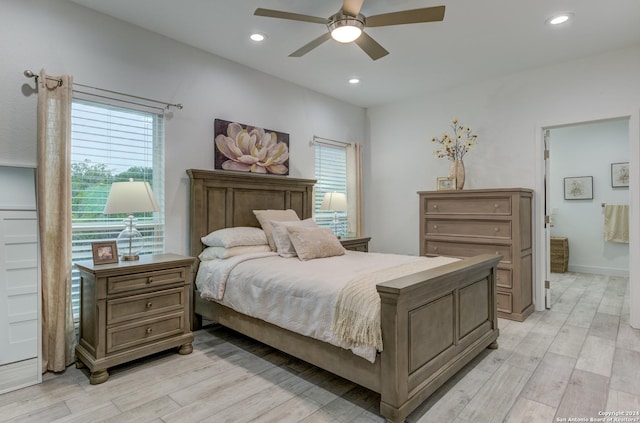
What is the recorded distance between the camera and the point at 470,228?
399cm

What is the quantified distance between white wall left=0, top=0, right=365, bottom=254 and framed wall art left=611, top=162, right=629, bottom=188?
4907 millimetres

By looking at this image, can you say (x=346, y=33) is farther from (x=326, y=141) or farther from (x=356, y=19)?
(x=326, y=141)

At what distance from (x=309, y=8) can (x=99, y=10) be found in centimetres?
172

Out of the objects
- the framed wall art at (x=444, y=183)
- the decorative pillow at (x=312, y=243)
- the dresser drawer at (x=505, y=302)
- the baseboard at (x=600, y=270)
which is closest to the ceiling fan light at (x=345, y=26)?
the decorative pillow at (x=312, y=243)

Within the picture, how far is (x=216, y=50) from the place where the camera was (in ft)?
11.7

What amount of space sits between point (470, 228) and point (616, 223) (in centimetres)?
363

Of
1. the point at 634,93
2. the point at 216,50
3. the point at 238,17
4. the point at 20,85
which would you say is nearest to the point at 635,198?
the point at 634,93

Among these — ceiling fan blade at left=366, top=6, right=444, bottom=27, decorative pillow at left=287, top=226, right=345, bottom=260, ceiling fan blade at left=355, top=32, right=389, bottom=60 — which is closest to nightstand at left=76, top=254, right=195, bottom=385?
decorative pillow at left=287, top=226, right=345, bottom=260

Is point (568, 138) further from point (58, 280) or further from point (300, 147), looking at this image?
point (58, 280)

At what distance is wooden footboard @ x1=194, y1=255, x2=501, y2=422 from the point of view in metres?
1.80

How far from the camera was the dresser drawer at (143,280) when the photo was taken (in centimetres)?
245

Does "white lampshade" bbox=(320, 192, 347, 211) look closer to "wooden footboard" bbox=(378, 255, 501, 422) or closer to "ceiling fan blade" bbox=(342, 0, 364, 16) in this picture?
"wooden footboard" bbox=(378, 255, 501, 422)

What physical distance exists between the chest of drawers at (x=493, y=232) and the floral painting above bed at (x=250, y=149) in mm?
1841

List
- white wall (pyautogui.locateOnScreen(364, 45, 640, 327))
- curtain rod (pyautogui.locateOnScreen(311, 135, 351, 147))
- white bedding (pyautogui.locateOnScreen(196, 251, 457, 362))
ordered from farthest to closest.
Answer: curtain rod (pyautogui.locateOnScreen(311, 135, 351, 147)) < white wall (pyautogui.locateOnScreen(364, 45, 640, 327)) < white bedding (pyautogui.locateOnScreen(196, 251, 457, 362))
